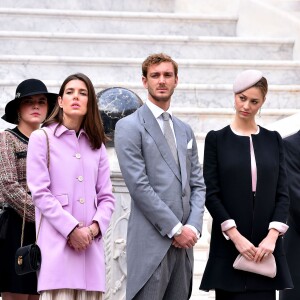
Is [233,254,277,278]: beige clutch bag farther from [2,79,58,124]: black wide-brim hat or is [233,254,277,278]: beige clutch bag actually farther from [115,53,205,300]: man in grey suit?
[2,79,58,124]: black wide-brim hat

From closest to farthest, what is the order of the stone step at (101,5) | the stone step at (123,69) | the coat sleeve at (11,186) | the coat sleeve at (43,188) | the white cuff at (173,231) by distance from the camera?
the coat sleeve at (43,188) < the white cuff at (173,231) < the coat sleeve at (11,186) < the stone step at (123,69) < the stone step at (101,5)

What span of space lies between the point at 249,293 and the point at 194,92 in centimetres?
450

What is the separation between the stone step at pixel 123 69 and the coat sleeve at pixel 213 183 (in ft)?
14.3

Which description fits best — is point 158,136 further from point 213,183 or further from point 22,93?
point 22,93

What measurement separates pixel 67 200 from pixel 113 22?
5.87 metres

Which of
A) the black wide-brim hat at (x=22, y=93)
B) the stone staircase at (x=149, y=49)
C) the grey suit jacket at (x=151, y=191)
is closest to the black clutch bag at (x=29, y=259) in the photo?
the grey suit jacket at (x=151, y=191)

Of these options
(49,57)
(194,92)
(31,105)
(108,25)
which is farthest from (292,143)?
(108,25)

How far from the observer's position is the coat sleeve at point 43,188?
4.95 meters

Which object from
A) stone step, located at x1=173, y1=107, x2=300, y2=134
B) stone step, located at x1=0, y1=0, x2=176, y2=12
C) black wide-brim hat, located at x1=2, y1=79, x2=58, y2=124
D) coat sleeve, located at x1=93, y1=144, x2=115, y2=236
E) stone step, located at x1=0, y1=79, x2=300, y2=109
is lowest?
coat sleeve, located at x1=93, y1=144, x2=115, y2=236

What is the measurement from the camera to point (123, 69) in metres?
9.93

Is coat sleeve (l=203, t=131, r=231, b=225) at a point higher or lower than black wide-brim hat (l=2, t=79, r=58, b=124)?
lower

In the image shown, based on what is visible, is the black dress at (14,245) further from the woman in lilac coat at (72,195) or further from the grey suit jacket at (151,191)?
the grey suit jacket at (151,191)

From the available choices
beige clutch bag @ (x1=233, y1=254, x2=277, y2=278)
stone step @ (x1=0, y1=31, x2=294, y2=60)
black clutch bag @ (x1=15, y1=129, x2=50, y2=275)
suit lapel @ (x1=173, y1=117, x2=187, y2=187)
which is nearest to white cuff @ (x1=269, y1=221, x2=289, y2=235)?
beige clutch bag @ (x1=233, y1=254, x2=277, y2=278)

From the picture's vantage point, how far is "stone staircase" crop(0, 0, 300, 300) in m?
9.58
